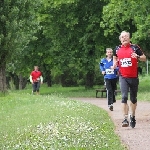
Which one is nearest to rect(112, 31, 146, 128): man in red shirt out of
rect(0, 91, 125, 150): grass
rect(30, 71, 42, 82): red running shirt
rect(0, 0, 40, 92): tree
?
rect(0, 91, 125, 150): grass

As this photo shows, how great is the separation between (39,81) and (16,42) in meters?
7.50

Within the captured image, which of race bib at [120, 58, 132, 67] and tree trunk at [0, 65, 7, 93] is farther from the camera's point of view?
tree trunk at [0, 65, 7, 93]

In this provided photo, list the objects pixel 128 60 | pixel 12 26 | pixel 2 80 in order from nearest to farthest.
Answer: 1. pixel 128 60
2. pixel 12 26
3. pixel 2 80

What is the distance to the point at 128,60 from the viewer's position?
12078 mm

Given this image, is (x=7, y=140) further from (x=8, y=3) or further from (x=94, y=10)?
(x=94, y=10)

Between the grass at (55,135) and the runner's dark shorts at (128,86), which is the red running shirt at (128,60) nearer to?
the runner's dark shorts at (128,86)

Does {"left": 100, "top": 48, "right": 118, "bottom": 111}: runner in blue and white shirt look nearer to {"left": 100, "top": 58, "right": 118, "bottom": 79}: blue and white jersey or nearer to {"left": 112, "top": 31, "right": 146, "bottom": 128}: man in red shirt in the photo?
{"left": 100, "top": 58, "right": 118, "bottom": 79}: blue and white jersey

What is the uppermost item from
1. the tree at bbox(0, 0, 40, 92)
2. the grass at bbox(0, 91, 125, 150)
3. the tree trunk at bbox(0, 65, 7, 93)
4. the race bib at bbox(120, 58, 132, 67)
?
the tree at bbox(0, 0, 40, 92)

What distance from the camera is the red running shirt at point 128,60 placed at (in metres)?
12.1

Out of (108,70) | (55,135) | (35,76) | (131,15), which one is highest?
(131,15)

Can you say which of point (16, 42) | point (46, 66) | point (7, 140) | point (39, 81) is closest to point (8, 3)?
point (16, 42)

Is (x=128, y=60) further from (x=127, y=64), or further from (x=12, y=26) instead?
(x=12, y=26)

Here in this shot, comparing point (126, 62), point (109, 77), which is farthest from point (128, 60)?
point (109, 77)

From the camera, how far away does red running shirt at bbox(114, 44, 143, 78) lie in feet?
39.7
